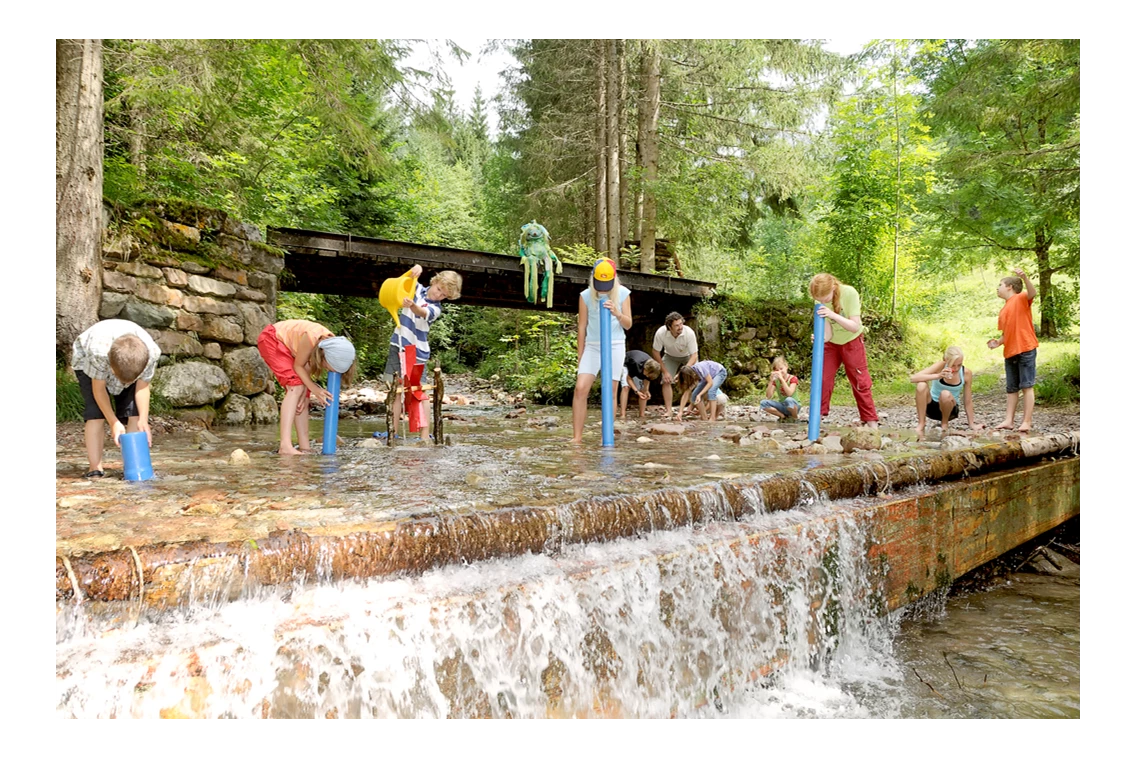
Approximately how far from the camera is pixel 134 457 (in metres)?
3.52

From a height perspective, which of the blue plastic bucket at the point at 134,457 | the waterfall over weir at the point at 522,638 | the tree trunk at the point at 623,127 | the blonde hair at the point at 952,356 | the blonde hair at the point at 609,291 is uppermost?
the tree trunk at the point at 623,127

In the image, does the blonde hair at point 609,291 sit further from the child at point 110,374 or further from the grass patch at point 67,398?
the grass patch at point 67,398

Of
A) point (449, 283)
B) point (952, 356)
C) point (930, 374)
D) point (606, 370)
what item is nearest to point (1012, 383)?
point (952, 356)

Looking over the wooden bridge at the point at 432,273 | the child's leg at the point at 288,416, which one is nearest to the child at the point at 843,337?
the child's leg at the point at 288,416

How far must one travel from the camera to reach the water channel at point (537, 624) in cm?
195

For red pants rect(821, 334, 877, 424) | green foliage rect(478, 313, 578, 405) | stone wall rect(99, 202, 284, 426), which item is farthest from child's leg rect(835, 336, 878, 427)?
green foliage rect(478, 313, 578, 405)

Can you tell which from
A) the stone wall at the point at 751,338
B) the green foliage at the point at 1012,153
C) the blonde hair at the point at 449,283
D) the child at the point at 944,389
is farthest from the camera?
the stone wall at the point at 751,338

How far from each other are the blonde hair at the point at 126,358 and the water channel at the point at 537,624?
1.86 feet

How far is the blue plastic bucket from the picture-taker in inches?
138

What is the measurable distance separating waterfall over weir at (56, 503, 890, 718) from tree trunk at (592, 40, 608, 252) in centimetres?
1563

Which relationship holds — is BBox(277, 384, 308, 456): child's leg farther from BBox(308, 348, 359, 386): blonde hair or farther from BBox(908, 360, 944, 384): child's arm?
BBox(908, 360, 944, 384): child's arm

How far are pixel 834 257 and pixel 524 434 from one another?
1488cm

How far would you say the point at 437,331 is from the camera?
101ft
